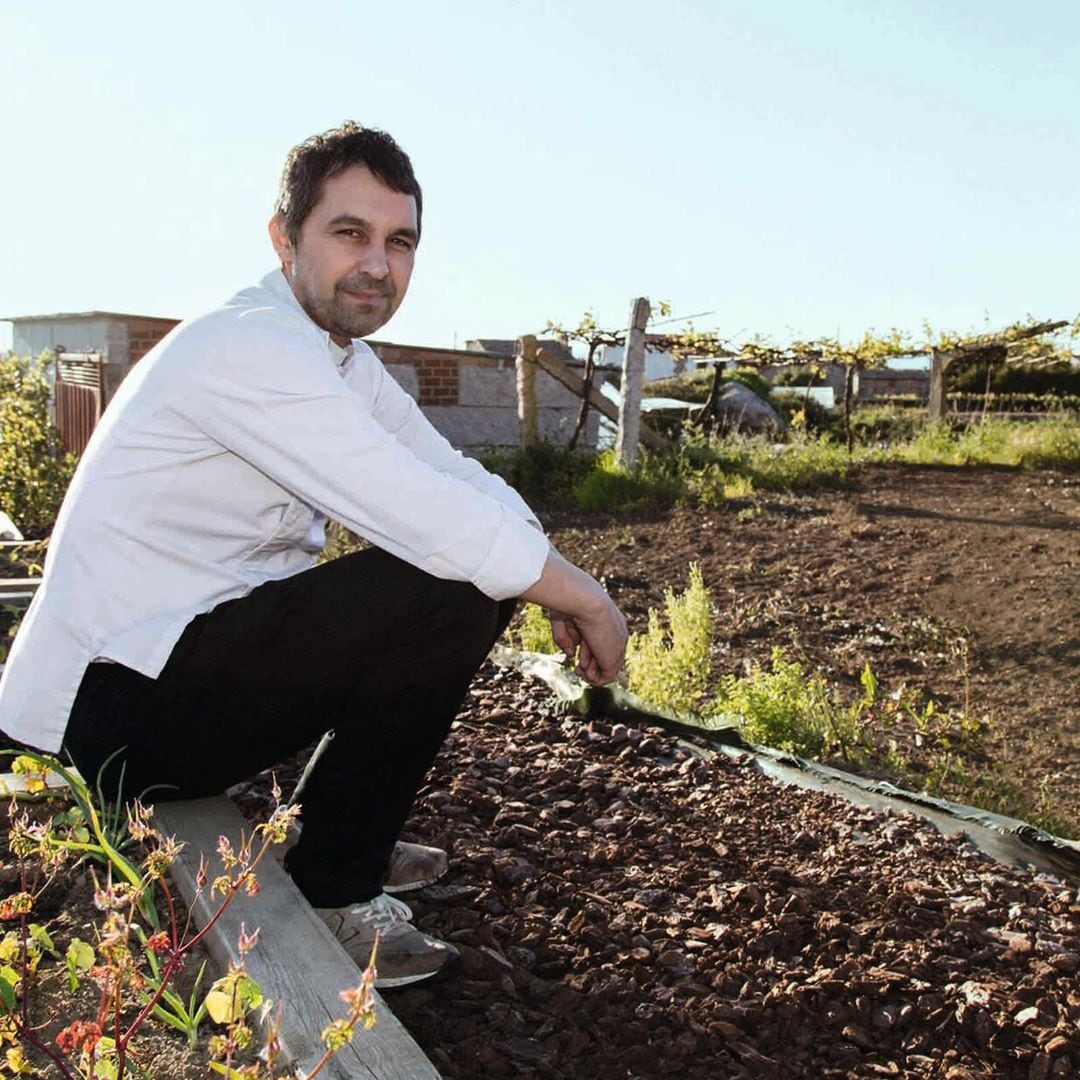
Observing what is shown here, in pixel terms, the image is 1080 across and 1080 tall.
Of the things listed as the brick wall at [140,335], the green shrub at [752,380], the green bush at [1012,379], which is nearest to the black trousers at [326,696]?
the brick wall at [140,335]

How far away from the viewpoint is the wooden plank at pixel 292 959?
155 cm

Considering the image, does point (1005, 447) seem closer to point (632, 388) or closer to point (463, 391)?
point (632, 388)

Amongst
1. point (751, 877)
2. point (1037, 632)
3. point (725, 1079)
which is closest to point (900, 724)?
point (1037, 632)

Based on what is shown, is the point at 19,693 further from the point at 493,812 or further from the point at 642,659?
the point at 642,659

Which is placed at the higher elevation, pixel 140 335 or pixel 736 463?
pixel 140 335

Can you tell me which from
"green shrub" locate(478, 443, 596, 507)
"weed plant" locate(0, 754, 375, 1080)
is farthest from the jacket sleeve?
"green shrub" locate(478, 443, 596, 507)

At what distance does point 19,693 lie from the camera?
2.10 metres

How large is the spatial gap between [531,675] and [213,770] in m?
2.03

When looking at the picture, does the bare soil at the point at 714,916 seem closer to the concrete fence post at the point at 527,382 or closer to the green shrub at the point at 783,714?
the green shrub at the point at 783,714

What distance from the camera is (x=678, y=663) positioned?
4.05 meters

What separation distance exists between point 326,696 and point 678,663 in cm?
215

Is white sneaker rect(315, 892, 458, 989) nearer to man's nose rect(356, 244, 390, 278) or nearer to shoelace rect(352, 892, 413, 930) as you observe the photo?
shoelace rect(352, 892, 413, 930)

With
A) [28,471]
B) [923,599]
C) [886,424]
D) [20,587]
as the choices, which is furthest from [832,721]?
[886,424]

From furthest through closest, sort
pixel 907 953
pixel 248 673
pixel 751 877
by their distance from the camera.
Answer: pixel 751 877 < pixel 907 953 < pixel 248 673
